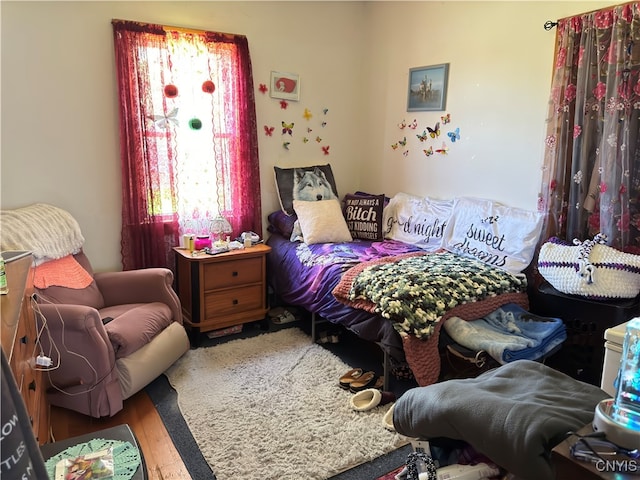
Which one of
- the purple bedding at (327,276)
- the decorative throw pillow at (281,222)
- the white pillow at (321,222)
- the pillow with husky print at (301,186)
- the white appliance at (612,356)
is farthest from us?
the pillow with husky print at (301,186)

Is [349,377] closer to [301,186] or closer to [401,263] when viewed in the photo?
[401,263]

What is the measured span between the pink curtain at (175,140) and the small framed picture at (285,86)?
0.72 feet

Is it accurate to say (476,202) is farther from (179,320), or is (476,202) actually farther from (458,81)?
(179,320)

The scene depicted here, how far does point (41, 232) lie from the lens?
8.16ft

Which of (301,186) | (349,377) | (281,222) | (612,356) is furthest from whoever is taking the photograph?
(301,186)

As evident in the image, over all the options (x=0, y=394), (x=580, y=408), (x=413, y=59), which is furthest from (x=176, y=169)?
(x=580, y=408)

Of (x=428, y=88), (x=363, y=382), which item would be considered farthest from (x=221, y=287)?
(x=428, y=88)

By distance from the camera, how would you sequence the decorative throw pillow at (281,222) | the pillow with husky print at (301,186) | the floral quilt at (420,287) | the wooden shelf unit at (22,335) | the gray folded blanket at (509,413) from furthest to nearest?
the pillow with husky print at (301,186) → the decorative throw pillow at (281,222) → the floral quilt at (420,287) → the wooden shelf unit at (22,335) → the gray folded blanket at (509,413)

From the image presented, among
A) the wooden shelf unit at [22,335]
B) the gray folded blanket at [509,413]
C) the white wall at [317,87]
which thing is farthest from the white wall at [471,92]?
the wooden shelf unit at [22,335]

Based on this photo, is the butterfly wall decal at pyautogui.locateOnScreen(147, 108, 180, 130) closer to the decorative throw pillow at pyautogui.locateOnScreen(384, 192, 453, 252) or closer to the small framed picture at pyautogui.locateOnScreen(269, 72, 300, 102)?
the small framed picture at pyautogui.locateOnScreen(269, 72, 300, 102)

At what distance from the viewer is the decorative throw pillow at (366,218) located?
3551mm

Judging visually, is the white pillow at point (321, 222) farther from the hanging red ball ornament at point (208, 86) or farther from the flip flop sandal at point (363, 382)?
the flip flop sandal at point (363, 382)

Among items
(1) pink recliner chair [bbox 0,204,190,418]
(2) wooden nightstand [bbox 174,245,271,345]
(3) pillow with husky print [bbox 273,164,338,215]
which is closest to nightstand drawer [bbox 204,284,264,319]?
(2) wooden nightstand [bbox 174,245,271,345]

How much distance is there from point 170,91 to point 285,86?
2.96 ft
